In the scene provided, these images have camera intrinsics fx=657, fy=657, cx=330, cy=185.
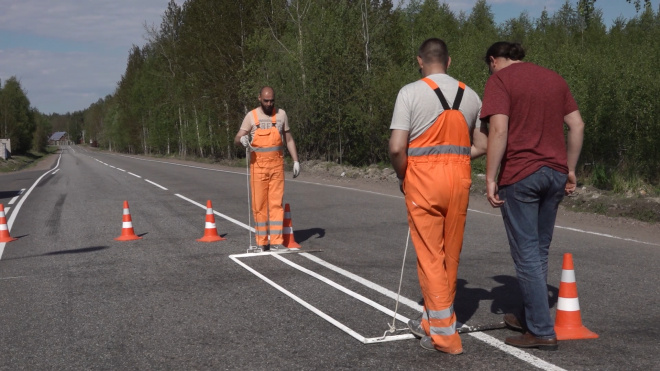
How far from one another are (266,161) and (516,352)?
14.9ft

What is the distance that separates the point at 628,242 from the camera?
9.16 m

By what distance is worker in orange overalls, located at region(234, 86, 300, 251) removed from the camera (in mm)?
8172

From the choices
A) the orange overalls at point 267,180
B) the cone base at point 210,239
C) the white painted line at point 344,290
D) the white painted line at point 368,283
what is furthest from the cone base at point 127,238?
the white painted line at point 368,283

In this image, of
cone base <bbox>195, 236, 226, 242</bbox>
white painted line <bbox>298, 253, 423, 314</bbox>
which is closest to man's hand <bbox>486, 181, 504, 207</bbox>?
white painted line <bbox>298, 253, 423, 314</bbox>

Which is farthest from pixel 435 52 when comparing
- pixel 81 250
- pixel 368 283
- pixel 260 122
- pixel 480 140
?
pixel 81 250

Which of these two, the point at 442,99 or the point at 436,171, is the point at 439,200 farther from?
the point at 442,99

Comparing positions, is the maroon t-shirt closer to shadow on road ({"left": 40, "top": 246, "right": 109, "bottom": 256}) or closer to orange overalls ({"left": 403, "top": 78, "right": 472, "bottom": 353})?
orange overalls ({"left": 403, "top": 78, "right": 472, "bottom": 353})

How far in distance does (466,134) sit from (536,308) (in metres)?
1.27

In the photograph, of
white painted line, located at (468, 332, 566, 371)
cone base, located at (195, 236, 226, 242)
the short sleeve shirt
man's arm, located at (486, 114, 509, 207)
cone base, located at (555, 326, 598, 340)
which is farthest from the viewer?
cone base, located at (195, 236, 226, 242)

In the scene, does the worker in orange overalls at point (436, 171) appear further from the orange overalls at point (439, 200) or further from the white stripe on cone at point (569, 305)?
the white stripe on cone at point (569, 305)

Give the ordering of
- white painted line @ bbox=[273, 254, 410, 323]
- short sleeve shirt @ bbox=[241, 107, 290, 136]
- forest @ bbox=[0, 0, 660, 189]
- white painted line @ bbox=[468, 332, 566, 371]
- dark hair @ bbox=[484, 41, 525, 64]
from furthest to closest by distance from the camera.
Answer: forest @ bbox=[0, 0, 660, 189] → short sleeve shirt @ bbox=[241, 107, 290, 136] → white painted line @ bbox=[273, 254, 410, 323] → dark hair @ bbox=[484, 41, 525, 64] → white painted line @ bbox=[468, 332, 566, 371]

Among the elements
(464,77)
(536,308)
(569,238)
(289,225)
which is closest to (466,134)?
(536,308)

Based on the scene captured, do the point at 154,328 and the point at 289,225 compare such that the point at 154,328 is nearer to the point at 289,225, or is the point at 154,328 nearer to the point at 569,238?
the point at 289,225

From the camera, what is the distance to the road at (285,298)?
440 cm
